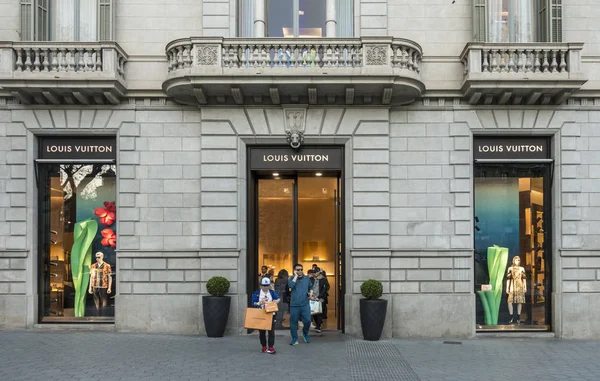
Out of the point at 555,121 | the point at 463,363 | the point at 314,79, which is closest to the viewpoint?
the point at 463,363

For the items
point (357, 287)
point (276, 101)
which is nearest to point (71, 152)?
point (276, 101)

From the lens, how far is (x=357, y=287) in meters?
13.5

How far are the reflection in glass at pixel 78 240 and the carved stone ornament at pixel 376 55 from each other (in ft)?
23.8

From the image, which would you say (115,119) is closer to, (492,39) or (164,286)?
(164,286)

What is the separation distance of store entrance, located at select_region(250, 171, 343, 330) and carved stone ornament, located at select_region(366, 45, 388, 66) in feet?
10.4

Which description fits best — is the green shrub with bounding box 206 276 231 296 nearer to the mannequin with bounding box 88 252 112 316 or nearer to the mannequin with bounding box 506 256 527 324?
the mannequin with bounding box 88 252 112 316

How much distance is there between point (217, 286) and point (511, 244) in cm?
776

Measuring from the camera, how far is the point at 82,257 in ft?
46.5

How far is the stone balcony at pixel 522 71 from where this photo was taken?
13.1 meters

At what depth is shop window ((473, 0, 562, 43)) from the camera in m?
14.0

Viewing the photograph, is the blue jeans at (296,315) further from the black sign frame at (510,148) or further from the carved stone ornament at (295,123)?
the black sign frame at (510,148)

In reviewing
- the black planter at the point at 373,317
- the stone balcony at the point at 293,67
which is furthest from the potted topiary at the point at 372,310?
the stone balcony at the point at 293,67

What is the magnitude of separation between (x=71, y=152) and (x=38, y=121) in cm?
112

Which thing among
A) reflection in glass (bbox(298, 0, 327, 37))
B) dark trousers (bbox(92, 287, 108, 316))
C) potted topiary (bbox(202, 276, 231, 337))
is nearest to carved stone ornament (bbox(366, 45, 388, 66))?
reflection in glass (bbox(298, 0, 327, 37))
